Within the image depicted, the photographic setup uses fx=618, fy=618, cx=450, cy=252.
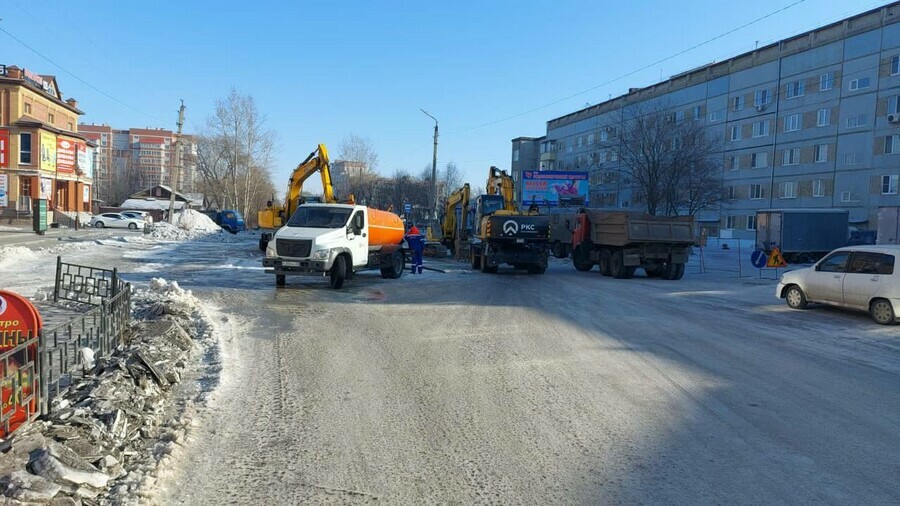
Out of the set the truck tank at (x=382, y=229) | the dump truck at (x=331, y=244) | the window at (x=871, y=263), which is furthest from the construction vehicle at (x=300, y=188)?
the window at (x=871, y=263)

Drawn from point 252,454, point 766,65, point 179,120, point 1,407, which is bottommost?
point 252,454

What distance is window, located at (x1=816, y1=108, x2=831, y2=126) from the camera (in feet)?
165

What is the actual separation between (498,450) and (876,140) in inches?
2086

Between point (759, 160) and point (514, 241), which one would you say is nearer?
point (514, 241)

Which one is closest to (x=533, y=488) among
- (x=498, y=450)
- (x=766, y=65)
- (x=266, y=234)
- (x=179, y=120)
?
(x=498, y=450)

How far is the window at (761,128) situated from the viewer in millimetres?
56062

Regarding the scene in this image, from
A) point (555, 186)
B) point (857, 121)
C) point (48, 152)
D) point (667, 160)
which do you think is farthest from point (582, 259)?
point (48, 152)

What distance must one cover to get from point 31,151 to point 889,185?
65.5m

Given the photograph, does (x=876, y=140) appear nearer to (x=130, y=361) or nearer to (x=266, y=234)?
(x=266, y=234)

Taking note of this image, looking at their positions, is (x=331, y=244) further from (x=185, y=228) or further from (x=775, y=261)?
(x=185, y=228)

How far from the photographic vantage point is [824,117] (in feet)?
166

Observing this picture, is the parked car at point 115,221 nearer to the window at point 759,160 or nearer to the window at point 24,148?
the window at point 24,148

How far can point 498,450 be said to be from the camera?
16.8 ft

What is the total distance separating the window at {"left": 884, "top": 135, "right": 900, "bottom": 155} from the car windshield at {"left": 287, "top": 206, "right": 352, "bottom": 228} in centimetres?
4537
